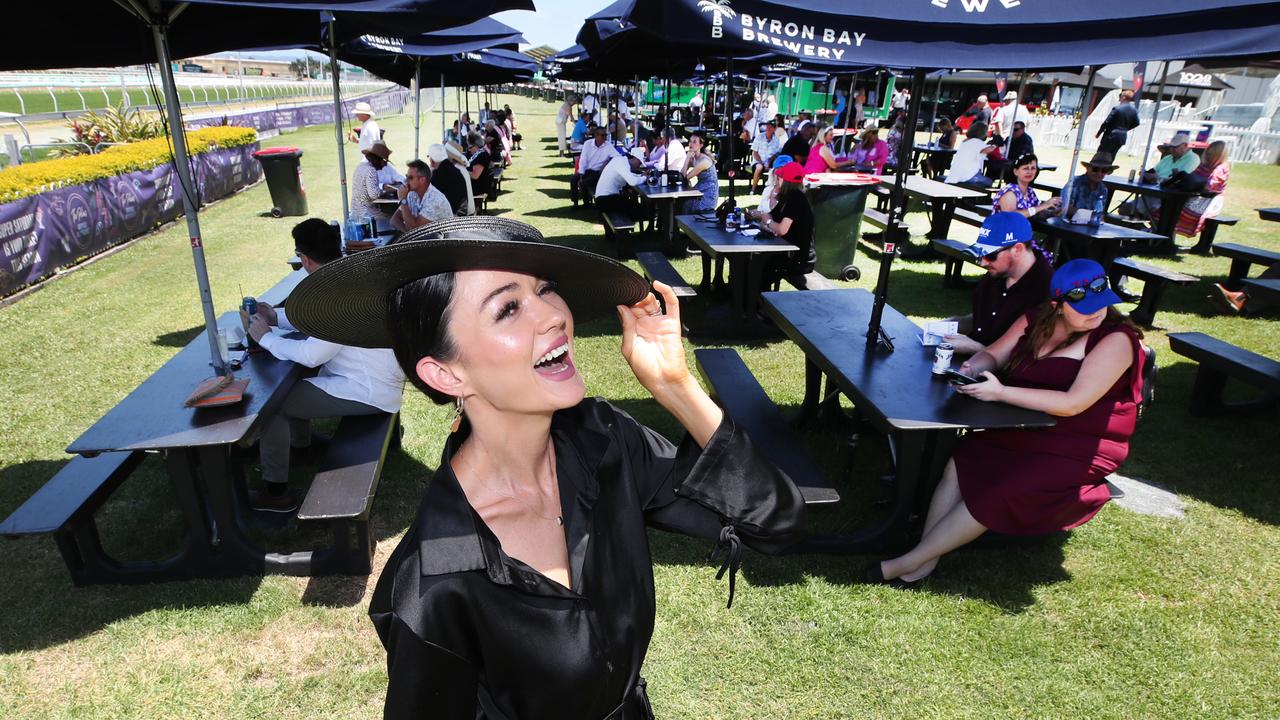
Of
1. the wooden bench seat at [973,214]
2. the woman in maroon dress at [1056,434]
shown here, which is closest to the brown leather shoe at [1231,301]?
the wooden bench seat at [973,214]

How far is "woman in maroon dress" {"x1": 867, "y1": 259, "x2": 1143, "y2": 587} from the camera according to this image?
3.41m

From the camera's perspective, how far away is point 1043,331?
369 centimetres

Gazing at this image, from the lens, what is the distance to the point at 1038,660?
3.29 meters

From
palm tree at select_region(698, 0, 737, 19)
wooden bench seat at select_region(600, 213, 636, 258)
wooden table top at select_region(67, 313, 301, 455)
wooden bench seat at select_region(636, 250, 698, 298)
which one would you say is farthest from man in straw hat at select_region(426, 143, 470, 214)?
palm tree at select_region(698, 0, 737, 19)

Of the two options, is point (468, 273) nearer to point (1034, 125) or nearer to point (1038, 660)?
point (1038, 660)

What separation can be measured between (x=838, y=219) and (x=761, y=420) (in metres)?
5.83

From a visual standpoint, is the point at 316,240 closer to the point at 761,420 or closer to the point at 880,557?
the point at 761,420

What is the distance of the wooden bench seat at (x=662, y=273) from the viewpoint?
717 centimetres

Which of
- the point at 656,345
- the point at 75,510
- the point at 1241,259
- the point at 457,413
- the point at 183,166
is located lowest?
the point at 75,510

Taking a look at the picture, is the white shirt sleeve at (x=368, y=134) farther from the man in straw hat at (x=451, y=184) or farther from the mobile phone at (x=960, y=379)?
the mobile phone at (x=960, y=379)

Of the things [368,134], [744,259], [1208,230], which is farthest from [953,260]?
[368,134]

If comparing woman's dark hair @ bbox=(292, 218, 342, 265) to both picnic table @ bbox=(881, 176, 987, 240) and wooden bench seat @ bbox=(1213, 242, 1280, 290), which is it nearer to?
picnic table @ bbox=(881, 176, 987, 240)

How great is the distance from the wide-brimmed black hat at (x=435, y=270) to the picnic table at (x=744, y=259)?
5.53 meters

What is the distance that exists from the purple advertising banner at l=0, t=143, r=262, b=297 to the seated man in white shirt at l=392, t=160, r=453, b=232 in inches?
169
